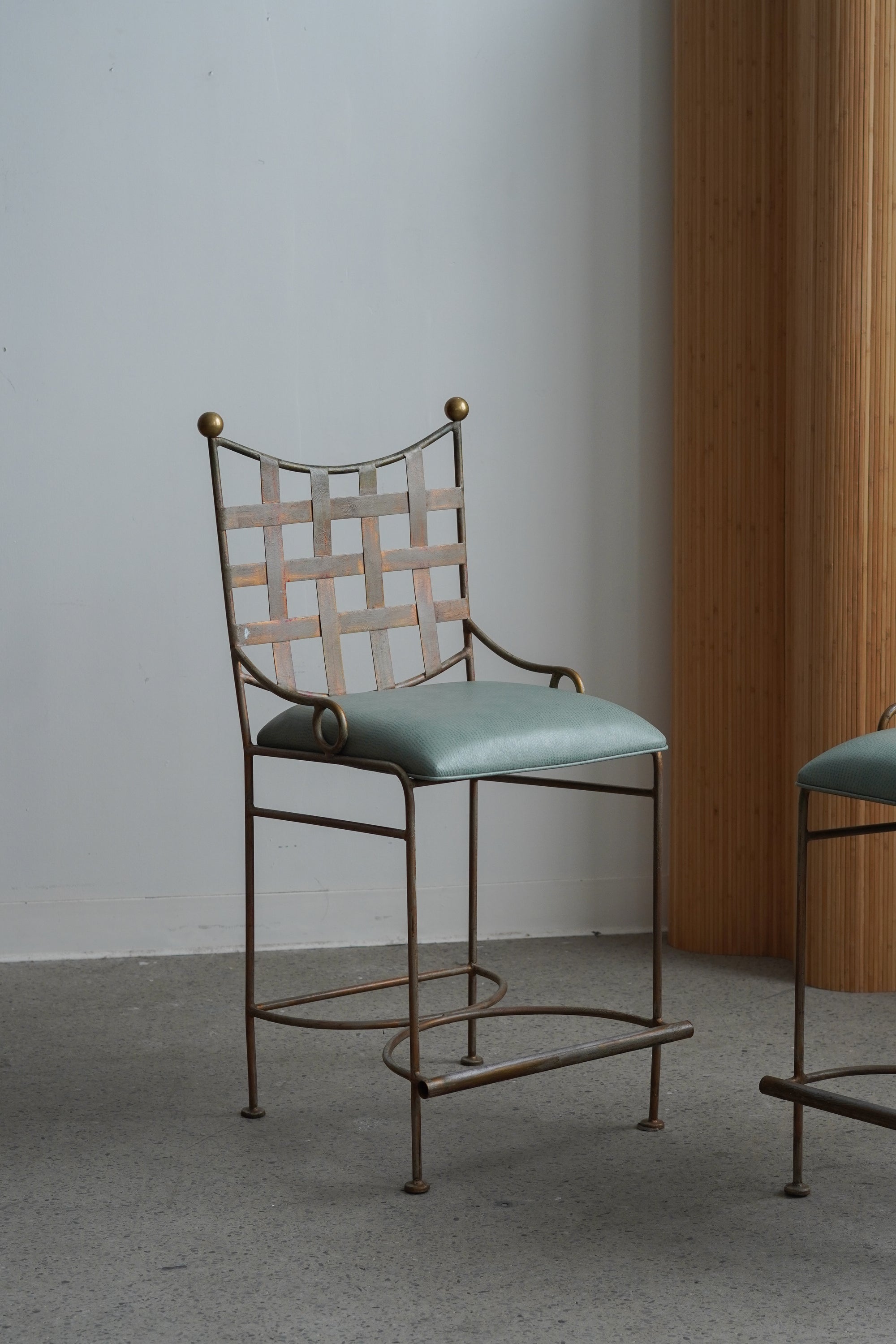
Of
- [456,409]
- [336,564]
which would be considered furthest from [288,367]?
[336,564]

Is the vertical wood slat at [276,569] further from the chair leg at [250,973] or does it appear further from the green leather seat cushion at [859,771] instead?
the green leather seat cushion at [859,771]

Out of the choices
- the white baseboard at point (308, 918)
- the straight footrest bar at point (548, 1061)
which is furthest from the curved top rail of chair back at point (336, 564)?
the white baseboard at point (308, 918)

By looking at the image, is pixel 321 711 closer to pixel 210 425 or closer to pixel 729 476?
pixel 210 425

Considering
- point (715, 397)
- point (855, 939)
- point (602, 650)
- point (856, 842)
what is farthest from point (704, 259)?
point (855, 939)

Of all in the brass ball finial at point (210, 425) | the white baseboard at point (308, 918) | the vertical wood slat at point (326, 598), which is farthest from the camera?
the white baseboard at point (308, 918)

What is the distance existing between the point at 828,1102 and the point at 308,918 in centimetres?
142

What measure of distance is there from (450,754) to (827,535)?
1172 mm

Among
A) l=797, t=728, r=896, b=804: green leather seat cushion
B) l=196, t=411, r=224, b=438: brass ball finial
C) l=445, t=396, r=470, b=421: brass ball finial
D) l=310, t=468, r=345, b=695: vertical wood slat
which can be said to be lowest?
l=797, t=728, r=896, b=804: green leather seat cushion

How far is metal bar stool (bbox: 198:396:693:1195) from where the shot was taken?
167 centimetres

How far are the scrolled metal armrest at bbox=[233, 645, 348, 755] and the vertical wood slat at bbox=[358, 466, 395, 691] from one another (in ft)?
0.75

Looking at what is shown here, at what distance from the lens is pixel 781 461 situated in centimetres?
270

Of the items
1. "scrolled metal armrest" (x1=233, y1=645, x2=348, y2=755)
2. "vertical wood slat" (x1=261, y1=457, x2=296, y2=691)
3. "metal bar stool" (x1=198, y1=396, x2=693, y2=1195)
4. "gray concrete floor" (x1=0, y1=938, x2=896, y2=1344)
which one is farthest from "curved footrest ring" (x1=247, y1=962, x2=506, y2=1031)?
"vertical wood slat" (x1=261, y1=457, x2=296, y2=691)

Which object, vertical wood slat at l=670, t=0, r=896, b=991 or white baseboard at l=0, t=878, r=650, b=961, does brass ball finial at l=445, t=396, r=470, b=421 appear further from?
white baseboard at l=0, t=878, r=650, b=961

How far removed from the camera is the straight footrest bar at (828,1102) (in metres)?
1.58
